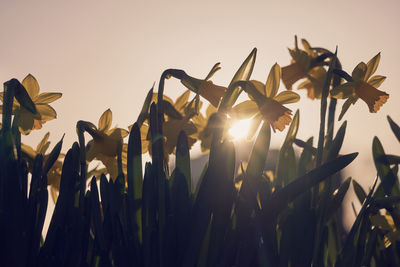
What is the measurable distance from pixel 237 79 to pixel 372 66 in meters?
0.48

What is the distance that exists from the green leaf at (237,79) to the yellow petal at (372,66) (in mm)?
418

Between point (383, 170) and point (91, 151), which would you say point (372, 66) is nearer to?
point (383, 170)

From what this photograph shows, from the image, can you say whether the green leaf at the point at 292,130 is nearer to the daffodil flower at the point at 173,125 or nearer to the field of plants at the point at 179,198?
the field of plants at the point at 179,198

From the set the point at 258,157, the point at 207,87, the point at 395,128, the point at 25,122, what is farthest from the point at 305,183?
the point at 25,122

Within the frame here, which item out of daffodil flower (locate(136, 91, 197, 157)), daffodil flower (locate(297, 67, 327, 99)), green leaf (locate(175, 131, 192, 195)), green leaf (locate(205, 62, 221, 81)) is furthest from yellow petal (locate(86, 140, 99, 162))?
daffodil flower (locate(297, 67, 327, 99))

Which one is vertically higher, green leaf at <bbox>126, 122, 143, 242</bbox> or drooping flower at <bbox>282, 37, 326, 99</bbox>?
drooping flower at <bbox>282, 37, 326, 99</bbox>

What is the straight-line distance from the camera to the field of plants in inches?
39.9

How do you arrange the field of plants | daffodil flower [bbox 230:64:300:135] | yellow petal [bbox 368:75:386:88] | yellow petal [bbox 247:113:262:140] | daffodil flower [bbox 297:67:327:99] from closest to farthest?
1. the field of plants
2. daffodil flower [bbox 230:64:300:135]
3. yellow petal [bbox 247:113:262:140]
4. yellow petal [bbox 368:75:386:88]
5. daffodil flower [bbox 297:67:327:99]

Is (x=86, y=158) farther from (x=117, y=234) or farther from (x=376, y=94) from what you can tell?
(x=376, y=94)

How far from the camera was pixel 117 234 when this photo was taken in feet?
3.37

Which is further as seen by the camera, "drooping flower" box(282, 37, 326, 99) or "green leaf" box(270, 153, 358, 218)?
"drooping flower" box(282, 37, 326, 99)

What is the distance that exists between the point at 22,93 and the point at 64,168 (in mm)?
252

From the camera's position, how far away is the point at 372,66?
4.25ft

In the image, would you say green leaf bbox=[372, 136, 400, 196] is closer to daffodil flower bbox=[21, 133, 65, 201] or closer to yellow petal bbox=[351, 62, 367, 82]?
yellow petal bbox=[351, 62, 367, 82]
